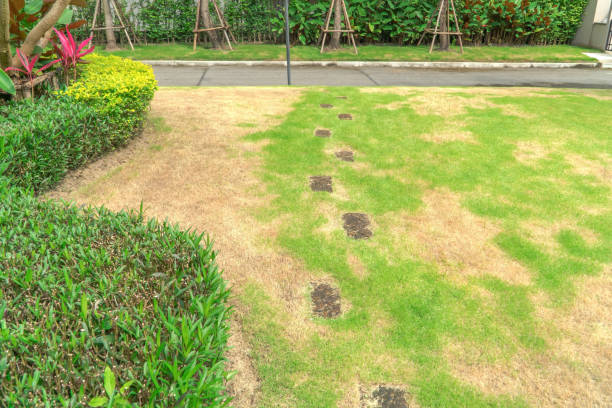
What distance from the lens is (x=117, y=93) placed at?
16.1ft

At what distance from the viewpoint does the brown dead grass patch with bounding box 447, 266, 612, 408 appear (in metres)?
2.49

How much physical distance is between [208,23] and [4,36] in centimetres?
1078

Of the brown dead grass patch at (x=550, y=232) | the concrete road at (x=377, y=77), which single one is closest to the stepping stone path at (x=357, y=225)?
the brown dead grass patch at (x=550, y=232)

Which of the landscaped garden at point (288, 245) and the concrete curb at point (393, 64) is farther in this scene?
the concrete curb at point (393, 64)

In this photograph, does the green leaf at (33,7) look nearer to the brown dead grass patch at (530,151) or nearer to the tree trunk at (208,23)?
the brown dead grass patch at (530,151)

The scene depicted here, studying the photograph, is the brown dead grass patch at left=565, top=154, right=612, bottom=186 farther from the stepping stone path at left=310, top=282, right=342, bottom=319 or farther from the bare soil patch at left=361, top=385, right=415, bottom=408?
the bare soil patch at left=361, top=385, right=415, bottom=408

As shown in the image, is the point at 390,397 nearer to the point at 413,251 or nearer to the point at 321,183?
the point at 413,251

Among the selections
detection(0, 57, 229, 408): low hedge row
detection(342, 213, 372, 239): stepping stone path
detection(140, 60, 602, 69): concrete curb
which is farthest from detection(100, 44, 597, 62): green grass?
detection(0, 57, 229, 408): low hedge row

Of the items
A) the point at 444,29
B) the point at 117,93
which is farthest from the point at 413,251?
the point at 444,29

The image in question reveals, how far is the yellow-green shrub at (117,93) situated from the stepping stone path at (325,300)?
10.9ft

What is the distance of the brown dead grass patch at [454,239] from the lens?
139 inches

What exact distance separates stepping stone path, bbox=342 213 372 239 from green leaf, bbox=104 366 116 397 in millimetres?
2658

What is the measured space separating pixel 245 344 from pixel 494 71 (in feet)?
44.8

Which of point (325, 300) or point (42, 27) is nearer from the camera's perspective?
point (325, 300)
